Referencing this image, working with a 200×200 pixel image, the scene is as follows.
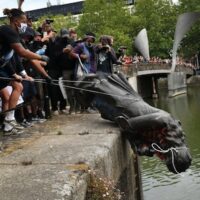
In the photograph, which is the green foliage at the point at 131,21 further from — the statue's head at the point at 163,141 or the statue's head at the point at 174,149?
the statue's head at the point at 174,149

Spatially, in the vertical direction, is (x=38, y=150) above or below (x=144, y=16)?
below

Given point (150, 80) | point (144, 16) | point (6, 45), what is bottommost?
point (150, 80)

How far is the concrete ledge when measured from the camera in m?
3.77

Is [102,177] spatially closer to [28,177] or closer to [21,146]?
[28,177]

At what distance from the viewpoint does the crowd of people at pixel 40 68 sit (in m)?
6.35

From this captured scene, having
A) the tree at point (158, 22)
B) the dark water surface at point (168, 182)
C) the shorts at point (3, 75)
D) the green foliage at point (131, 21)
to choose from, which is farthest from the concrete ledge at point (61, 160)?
the tree at point (158, 22)

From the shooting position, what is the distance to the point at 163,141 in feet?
18.7

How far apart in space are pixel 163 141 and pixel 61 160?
1.49 m

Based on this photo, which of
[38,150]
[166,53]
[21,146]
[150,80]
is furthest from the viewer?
[166,53]

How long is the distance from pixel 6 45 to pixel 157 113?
76.7 inches

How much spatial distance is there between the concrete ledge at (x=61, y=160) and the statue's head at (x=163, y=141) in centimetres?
23

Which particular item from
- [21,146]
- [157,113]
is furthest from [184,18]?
[21,146]

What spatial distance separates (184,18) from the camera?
13.5m

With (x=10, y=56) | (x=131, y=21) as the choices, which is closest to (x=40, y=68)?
(x=10, y=56)
